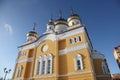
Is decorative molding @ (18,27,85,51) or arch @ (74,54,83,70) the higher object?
decorative molding @ (18,27,85,51)

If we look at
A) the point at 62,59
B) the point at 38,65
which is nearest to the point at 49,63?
the point at 38,65

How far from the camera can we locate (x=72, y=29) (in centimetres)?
1808

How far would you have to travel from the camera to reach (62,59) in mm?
16391

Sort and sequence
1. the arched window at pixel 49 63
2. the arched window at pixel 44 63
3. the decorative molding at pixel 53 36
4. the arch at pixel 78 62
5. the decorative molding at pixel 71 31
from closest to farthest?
the arch at pixel 78 62
the arched window at pixel 49 63
the arched window at pixel 44 63
the decorative molding at pixel 71 31
the decorative molding at pixel 53 36

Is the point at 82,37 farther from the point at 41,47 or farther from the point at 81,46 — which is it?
the point at 41,47

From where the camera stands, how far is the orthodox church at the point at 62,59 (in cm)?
1428

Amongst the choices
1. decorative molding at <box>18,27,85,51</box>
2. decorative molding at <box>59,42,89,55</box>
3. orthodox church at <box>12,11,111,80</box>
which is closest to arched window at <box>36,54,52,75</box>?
orthodox church at <box>12,11,111,80</box>

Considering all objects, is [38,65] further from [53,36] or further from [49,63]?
[53,36]

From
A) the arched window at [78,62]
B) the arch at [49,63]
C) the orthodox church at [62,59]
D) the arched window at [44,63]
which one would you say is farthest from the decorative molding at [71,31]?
the arched window at [44,63]

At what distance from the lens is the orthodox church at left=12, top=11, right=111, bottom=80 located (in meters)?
14.3

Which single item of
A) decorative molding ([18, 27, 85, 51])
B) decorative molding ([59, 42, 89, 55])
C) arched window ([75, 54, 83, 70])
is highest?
decorative molding ([18, 27, 85, 51])

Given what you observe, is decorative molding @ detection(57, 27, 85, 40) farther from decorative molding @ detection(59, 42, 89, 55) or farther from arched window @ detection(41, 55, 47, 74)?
arched window @ detection(41, 55, 47, 74)

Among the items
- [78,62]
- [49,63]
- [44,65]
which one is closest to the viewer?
[78,62]

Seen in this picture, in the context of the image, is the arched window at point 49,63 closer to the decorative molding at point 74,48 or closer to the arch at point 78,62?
the decorative molding at point 74,48
